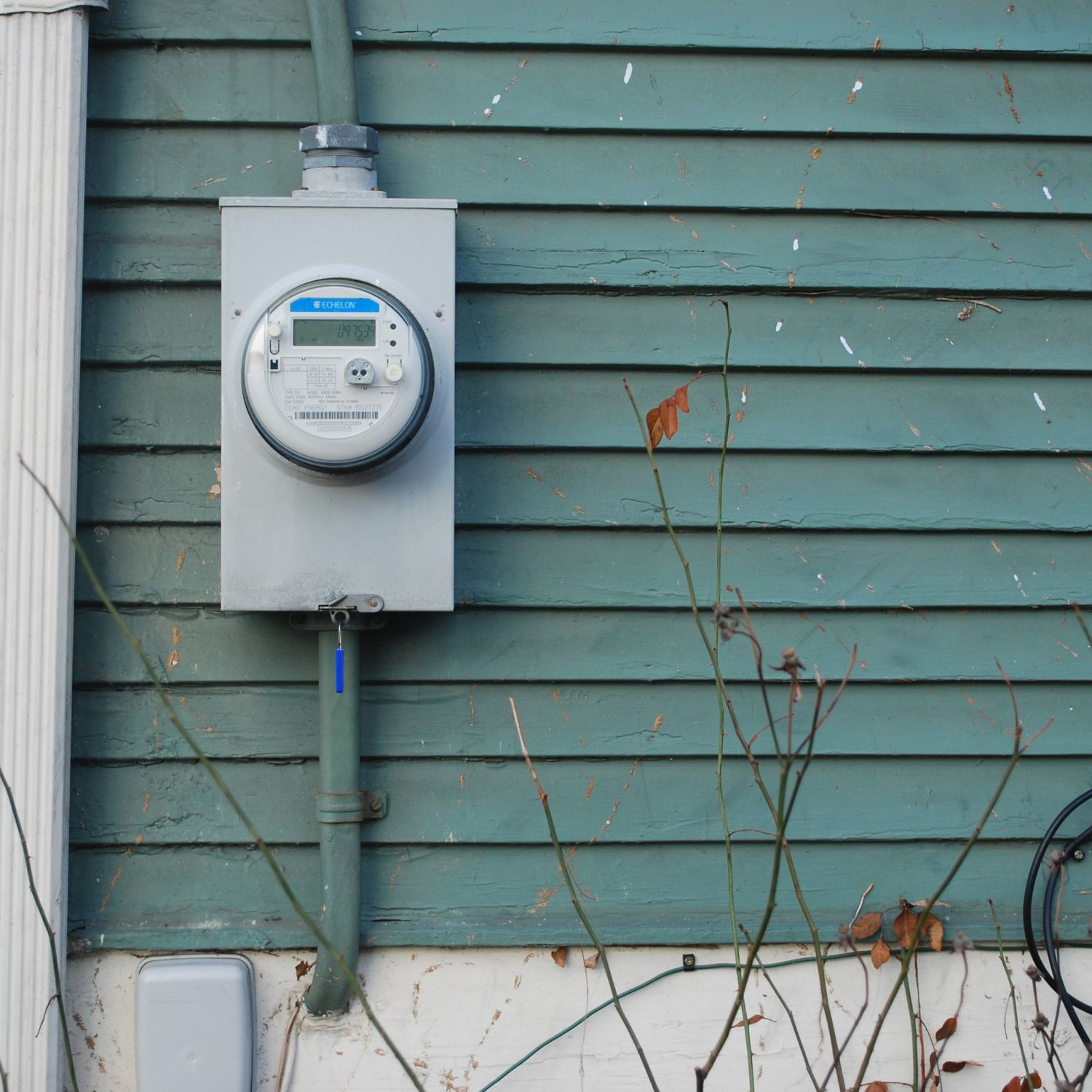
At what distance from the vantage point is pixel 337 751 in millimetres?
1770

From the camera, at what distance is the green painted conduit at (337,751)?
1.75 metres

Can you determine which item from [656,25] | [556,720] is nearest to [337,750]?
[556,720]

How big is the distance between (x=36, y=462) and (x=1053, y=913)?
1.87 metres

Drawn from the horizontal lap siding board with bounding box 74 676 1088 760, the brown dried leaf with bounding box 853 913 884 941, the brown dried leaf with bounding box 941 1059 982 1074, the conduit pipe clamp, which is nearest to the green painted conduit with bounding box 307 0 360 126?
the horizontal lap siding board with bounding box 74 676 1088 760

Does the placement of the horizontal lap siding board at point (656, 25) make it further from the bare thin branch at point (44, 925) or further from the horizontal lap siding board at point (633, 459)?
the bare thin branch at point (44, 925)

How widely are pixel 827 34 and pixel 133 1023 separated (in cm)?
205

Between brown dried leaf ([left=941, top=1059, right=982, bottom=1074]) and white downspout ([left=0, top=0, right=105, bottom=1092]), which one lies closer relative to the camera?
white downspout ([left=0, top=0, right=105, bottom=1092])

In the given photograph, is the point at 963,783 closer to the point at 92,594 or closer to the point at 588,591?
the point at 588,591

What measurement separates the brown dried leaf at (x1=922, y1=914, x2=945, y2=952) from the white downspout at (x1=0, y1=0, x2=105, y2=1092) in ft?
4.75

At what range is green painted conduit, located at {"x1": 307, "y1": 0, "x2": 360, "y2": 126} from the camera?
1.75m

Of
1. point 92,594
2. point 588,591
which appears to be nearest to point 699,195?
point 588,591

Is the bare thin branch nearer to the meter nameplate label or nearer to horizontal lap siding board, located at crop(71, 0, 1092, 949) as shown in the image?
horizontal lap siding board, located at crop(71, 0, 1092, 949)

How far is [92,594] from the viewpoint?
5.97 feet

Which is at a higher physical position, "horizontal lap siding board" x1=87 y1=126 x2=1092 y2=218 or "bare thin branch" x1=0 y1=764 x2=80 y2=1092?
"horizontal lap siding board" x1=87 y1=126 x2=1092 y2=218
